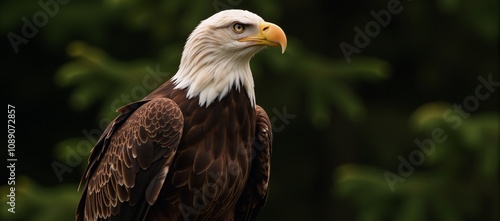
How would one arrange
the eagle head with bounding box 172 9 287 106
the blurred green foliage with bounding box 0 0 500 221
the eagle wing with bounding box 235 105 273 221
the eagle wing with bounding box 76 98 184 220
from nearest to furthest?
the eagle wing with bounding box 76 98 184 220 < the eagle head with bounding box 172 9 287 106 < the eagle wing with bounding box 235 105 273 221 < the blurred green foliage with bounding box 0 0 500 221

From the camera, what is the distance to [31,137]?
14.8 metres

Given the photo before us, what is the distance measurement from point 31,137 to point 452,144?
6.01 metres

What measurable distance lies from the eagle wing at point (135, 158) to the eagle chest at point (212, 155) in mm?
104

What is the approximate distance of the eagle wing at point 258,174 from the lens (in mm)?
7250

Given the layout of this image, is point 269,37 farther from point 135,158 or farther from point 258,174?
point 135,158

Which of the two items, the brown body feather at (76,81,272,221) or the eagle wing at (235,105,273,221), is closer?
the brown body feather at (76,81,272,221)

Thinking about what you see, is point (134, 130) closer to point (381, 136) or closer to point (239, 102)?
point (239, 102)

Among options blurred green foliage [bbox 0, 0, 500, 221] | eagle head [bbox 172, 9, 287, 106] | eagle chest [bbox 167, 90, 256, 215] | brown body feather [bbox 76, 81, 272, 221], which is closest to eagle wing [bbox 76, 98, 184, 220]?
brown body feather [bbox 76, 81, 272, 221]

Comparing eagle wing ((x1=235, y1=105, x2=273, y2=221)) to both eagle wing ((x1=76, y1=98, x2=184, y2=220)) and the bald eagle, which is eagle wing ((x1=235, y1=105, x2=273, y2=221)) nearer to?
the bald eagle

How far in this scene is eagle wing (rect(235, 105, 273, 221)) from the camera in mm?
7250

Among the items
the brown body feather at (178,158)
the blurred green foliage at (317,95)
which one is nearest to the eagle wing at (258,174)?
the brown body feather at (178,158)

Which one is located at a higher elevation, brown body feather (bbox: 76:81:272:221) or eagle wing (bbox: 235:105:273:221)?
brown body feather (bbox: 76:81:272:221)

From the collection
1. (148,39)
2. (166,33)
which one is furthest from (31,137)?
(166,33)

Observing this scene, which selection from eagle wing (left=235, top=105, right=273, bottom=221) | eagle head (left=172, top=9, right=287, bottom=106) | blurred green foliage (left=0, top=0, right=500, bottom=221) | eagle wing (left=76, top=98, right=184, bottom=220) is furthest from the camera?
blurred green foliage (left=0, top=0, right=500, bottom=221)
